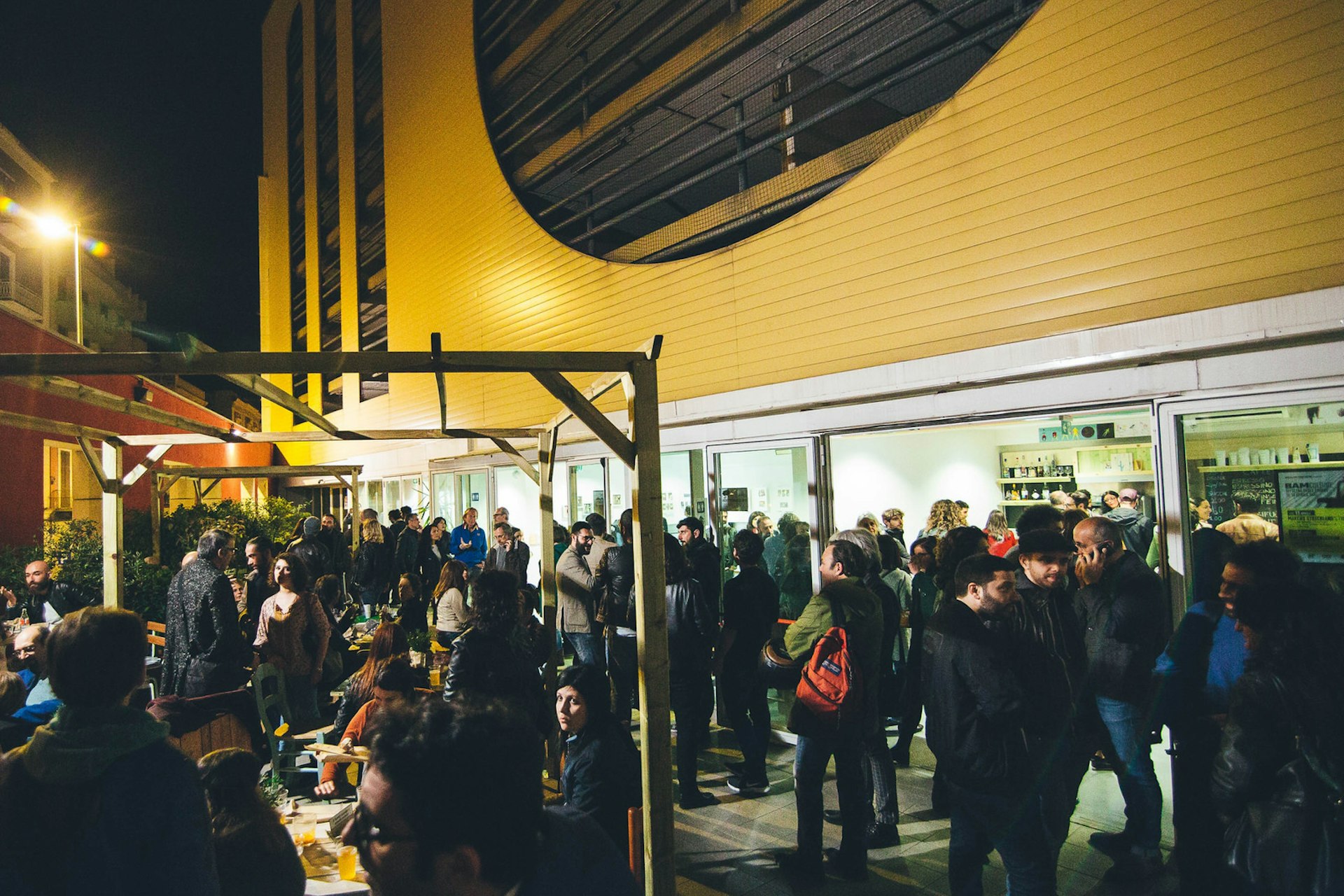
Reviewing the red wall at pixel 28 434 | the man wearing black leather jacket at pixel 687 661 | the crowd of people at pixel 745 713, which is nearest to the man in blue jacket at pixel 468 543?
the red wall at pixel 28 434

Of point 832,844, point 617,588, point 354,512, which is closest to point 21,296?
point 354,512

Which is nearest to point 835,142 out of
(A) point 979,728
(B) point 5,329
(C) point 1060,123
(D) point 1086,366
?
(C) point 1060,123

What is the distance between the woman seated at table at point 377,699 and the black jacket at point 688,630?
1.78 meters

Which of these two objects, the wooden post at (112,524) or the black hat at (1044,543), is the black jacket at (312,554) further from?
the black hat at (1044,543)

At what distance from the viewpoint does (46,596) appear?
20.5 feet

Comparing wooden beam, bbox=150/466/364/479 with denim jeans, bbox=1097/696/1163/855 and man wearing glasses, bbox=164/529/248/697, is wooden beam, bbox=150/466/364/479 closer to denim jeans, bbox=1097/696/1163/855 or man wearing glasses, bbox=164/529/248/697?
man wearing glasses, bbox=164/529/248/697

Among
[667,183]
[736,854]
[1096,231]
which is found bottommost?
[736,854]

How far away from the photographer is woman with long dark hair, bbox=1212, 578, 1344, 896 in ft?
7.66

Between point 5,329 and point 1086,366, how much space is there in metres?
13.3

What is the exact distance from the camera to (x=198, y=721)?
462 centimetres

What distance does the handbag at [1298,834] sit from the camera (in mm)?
2312

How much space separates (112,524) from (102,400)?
6.62 ft

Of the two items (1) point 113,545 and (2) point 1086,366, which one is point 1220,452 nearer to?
(2) point 1086,366

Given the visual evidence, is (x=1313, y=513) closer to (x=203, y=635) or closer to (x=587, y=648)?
(x=587, y=648)
